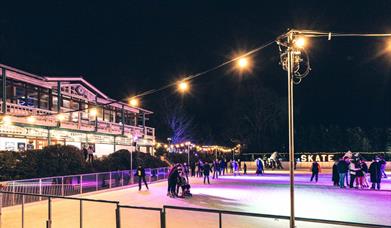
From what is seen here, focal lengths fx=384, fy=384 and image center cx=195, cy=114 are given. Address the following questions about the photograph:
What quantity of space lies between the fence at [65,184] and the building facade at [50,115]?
3.83m

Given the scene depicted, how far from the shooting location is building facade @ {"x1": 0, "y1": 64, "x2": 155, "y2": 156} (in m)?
25.9

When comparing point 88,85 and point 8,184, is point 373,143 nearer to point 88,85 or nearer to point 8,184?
point 88,85

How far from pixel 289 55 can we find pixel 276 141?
2120 inches

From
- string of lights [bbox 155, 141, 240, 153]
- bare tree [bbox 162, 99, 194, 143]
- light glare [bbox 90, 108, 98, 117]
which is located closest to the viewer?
light glare [bbox 90, 108, 98, 117]

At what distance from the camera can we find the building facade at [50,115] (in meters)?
25.9

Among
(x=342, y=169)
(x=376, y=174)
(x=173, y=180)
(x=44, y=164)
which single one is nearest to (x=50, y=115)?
(x=44, y=164)

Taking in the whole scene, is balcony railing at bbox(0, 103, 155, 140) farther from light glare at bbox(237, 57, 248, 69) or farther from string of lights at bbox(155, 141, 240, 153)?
light glare at bbox(237, 57, 248, 69)

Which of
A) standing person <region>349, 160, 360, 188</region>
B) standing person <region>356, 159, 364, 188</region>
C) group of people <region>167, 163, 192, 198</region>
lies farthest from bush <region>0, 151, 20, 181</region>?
standing person <region>356, 159, 364, 188</region>

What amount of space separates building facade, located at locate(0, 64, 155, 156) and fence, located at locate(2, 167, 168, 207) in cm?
383

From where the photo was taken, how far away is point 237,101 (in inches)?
2522

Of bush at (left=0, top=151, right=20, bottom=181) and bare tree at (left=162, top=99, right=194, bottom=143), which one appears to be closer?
bush at (left=0, top=151, right=20, bottom=181)

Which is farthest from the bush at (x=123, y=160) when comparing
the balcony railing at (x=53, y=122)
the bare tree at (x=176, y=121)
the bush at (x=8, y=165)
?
the bare tree at (x=176, y=121)

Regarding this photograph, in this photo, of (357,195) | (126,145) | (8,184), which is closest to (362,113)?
(126,145)

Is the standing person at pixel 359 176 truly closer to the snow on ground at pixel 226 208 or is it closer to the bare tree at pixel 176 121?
the snow on ground at pixel 226 208
